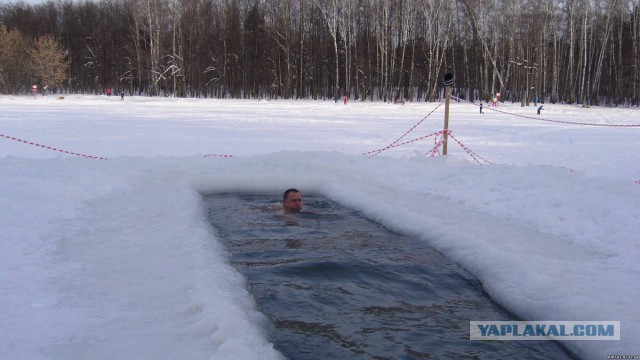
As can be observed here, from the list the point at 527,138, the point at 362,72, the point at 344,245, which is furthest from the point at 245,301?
the point at 362,72

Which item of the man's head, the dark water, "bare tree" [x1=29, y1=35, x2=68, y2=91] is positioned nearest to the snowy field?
the dark water

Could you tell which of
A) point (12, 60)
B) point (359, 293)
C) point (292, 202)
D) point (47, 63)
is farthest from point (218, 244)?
point (12, 60)

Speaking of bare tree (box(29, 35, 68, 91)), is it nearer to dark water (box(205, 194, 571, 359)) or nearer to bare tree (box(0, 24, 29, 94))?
bare tree (box(0, 24, 29, 94))

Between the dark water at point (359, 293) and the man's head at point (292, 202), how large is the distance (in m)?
0.26

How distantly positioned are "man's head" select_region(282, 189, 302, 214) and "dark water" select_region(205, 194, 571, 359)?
0.85 ft

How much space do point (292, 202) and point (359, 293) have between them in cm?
323

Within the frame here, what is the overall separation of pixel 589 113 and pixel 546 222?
3587cm

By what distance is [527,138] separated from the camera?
21.3 m

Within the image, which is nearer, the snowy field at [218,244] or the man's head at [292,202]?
the snowy field at [218,244]

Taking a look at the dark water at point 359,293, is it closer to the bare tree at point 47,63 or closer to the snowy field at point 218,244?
the snowy field at point 218,244

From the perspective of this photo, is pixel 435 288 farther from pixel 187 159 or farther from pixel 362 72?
pixel 362 72

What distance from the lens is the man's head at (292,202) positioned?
8.11 meters

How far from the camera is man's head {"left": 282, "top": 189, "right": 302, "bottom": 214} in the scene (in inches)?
319

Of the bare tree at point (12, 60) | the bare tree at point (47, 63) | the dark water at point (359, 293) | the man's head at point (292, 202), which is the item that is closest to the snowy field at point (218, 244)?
the dark water at point (359, 293)
